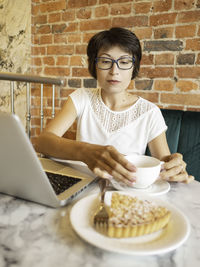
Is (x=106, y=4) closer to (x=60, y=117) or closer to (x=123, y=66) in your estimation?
(x=123, y=66)

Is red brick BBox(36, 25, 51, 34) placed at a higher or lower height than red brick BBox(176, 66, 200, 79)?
higher

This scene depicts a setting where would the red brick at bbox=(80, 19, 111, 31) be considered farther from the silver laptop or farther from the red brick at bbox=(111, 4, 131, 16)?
the silver laptop

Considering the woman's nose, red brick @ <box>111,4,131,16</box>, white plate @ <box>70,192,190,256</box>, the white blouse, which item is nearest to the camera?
white plate @ <box>70,192,190,256</box>

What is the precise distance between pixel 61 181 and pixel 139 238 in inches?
13.1

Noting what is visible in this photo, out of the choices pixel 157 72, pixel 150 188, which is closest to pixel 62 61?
pixel 157 72

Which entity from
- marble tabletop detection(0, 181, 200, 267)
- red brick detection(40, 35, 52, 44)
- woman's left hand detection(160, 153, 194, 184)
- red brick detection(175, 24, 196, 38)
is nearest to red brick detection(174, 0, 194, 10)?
red brick detection(175, 24, 196, 38)

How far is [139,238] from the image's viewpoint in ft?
1.46

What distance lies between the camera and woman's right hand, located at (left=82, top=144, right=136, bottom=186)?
2.16 ft

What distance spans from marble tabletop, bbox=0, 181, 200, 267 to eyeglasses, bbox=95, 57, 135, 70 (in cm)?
88

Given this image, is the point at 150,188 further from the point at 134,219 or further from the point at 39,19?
the point at 39,19

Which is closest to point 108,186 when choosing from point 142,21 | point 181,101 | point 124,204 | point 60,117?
point 124,204

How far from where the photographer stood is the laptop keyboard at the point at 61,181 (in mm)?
667

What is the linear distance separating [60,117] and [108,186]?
0.73 m

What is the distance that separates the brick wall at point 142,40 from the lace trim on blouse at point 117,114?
455 millimetres
